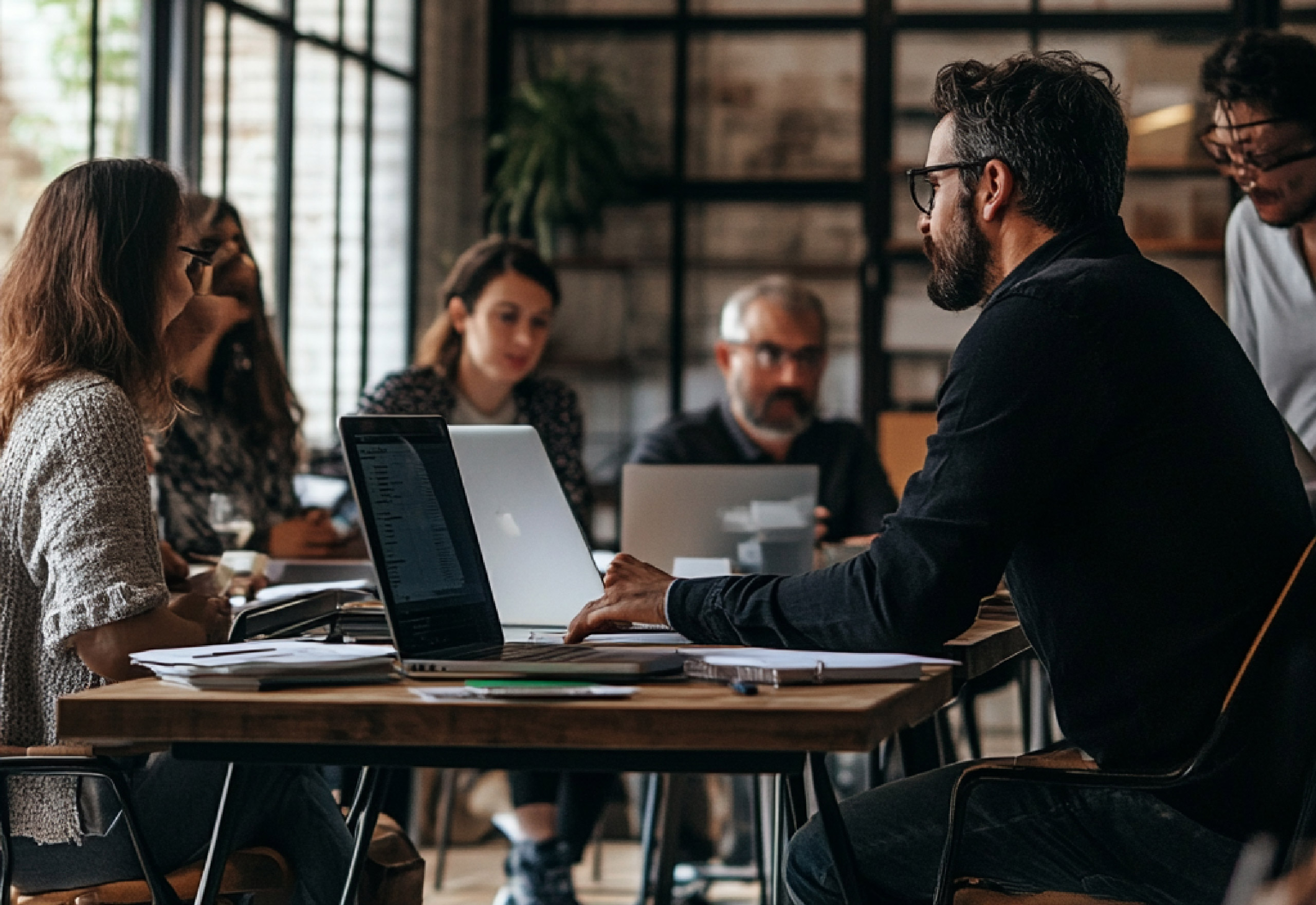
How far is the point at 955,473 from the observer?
1.54m

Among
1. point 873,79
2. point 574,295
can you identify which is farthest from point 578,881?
point 873,79

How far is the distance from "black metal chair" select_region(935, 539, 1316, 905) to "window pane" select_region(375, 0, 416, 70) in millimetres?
5458

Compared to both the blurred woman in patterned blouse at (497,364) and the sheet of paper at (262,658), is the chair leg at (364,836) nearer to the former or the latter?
the sheet of paper at (262,658)

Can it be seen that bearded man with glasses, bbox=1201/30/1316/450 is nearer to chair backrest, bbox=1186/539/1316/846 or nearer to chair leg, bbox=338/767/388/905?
chair backrest, bbox=1186/539/1316/846

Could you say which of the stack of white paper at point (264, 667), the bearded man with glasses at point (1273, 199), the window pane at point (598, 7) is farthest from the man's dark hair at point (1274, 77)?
the window pane at point (598, 7)

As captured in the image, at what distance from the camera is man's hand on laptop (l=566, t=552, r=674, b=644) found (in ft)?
5.59

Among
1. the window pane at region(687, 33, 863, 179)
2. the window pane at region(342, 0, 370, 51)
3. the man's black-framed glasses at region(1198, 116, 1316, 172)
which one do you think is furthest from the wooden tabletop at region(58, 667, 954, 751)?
the window pane at region(687, 33, 863, 179)

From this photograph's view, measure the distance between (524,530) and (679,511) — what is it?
640 mm

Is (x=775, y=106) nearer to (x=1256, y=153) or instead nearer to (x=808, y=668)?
(x=1256, y=153)

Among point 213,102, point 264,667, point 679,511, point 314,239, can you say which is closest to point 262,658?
point 264,667

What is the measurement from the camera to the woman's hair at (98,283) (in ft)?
6.30

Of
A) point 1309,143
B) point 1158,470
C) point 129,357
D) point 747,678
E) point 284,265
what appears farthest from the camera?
point 284,265

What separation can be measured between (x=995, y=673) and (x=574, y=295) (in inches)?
144

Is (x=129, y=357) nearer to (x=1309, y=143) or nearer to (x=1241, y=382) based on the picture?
(x=1241, y=382)
